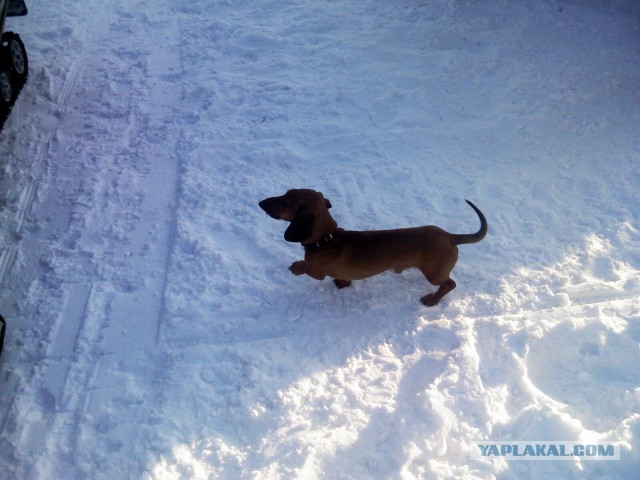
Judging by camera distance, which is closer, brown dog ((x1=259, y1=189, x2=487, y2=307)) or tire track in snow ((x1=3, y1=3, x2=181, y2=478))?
tire track in snow ((x1=3, y1=3, x2=181, y2=478))

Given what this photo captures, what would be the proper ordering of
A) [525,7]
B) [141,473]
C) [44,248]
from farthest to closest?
[525,7] < [44,248] < [141,473]

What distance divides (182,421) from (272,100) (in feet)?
11.9

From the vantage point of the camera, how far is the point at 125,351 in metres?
3.46

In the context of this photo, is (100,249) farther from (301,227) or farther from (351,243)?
(351,243)

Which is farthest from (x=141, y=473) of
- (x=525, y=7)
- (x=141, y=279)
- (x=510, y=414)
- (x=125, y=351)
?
(x=525, y=7)

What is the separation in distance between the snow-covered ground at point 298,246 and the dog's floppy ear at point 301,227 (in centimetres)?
80

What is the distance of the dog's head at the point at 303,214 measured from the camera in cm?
319

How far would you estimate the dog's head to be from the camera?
319 centimetres

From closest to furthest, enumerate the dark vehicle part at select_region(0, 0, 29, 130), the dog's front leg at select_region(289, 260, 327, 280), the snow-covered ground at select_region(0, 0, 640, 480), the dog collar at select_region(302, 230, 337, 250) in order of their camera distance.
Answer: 1. the snow-covered ground at select_region(0, 0, 640, 480)
2. the dog collar at select_region(302, 230, 337, 250)
3. the dog's front leg at select_region(289, 260, 327, 280)
4. the dark vehicle part at select_region(0, 0, 29, 130)

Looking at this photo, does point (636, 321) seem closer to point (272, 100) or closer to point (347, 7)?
point (272, 100)

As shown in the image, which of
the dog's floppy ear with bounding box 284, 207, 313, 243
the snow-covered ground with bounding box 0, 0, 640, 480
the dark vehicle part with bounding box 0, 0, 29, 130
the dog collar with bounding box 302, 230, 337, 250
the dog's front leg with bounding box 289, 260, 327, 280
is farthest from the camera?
the dark vehicle part with bounding box 0, 0, 29, 130

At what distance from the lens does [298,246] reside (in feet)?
13.7

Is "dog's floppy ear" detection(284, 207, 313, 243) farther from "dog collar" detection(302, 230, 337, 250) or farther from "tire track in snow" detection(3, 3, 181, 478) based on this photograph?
"tire track in snow" detection(3, 3, 181, 478)

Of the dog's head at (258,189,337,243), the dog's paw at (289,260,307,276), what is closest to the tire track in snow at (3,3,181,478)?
the dog's paw at (289,260,307,276)
